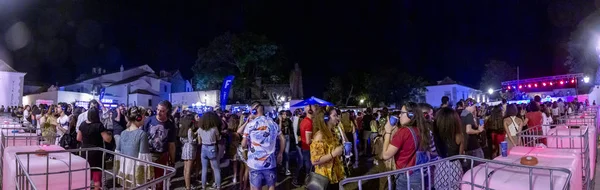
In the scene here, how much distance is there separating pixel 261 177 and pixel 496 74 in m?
73.1

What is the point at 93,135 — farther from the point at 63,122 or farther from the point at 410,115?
the point at 410,115

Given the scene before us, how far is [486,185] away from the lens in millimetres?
3111

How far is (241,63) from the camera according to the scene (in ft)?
154

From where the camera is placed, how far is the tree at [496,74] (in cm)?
6831

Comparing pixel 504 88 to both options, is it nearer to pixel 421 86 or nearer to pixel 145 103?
pixel 421 86

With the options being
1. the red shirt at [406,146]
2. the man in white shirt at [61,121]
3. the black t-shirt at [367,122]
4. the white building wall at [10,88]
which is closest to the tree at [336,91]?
the black t-shirt at [367,122]

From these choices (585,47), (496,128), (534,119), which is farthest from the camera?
(585,47)

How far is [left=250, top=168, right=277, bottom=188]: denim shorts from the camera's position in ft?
17.6

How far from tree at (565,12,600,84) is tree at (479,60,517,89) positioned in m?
27.9

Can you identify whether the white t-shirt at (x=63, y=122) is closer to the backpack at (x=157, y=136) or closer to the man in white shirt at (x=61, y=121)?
the man in white shirt at (x=61, y=121)

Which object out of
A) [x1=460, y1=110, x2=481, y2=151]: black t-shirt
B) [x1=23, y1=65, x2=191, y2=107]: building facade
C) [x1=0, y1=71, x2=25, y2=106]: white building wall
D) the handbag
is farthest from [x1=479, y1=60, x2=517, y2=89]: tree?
[x1=0, y1=71, x2=25, y2=106]: white building wall

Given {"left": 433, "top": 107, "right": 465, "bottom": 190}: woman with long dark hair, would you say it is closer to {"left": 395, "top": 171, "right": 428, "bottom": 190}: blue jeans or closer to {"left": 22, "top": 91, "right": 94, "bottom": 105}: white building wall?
{"left": 395, "top": 171, "right": 428, "bottom": 190}: blue jeans

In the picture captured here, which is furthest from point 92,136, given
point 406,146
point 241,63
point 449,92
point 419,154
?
point 449,92

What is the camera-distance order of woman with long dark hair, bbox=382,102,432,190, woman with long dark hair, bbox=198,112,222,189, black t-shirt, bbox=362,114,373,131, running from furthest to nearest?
black t-shirt, bbox=362,114,373,131 → woman with long dark hair, bbox=198,112,222,189 → woman with long dark hair, bbox=382,102,432,190
